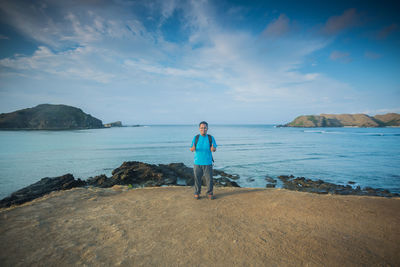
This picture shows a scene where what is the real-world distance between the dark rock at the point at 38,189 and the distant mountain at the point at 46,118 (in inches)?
4596

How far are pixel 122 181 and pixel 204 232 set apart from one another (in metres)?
9.80

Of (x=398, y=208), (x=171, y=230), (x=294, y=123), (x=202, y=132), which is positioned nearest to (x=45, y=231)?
(x=171, y=230)

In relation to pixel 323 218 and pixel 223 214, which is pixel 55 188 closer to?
pixel 223 214

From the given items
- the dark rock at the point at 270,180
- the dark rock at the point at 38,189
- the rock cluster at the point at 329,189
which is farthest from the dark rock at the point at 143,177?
the rock cluster at the point at 329,189

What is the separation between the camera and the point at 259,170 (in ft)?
52.5

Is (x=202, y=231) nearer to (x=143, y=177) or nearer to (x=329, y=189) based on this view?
(x=143, y=177)

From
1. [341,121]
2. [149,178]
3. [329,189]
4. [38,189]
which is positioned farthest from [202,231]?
[341,121]

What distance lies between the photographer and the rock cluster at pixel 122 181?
Answer: 8.65 m

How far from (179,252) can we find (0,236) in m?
4.10

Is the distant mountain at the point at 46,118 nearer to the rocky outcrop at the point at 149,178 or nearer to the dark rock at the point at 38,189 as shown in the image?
the dark rock at the point at 38,189

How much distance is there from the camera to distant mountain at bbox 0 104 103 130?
297 ft

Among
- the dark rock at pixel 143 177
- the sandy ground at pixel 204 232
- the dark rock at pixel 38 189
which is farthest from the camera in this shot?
the dark rock at pixel 143 177

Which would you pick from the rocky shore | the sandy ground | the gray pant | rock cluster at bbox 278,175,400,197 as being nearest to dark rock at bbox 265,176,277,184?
the rocky shore

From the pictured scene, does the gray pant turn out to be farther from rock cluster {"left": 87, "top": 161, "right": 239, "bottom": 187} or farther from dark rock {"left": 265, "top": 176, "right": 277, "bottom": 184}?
dark rock {"left": 265, "top": 176, "right": 277, "bottom": 184}
